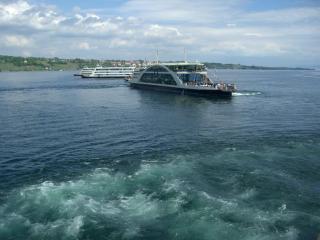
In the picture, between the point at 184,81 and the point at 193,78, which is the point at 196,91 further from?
the point at 184,81

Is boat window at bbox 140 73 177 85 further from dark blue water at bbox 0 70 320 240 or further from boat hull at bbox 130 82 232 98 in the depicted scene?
dark blue water at bbox 0 70 320 240

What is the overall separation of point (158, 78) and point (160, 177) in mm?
120986

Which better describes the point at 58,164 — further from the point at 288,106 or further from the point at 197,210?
the point at 288,106

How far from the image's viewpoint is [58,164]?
177ft

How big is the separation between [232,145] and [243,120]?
25.4m

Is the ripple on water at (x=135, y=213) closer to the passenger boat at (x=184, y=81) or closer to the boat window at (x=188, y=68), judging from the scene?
the passenger boat at (x=184, y=81)

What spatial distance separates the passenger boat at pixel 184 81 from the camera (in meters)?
135

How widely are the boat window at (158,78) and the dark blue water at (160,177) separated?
67226mm

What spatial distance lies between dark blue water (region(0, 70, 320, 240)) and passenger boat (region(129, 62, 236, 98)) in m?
43.6

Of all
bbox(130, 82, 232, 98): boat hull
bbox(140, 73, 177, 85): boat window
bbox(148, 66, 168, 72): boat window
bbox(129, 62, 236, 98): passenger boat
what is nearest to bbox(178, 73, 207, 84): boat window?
bbox(129, 62, 236, 98): passenger boat

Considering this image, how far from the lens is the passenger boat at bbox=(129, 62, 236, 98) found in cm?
13456

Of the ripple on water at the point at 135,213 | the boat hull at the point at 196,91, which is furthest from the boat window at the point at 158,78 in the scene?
the ripple on water at the point at 135,213

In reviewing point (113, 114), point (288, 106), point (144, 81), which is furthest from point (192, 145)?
point (144, 81)

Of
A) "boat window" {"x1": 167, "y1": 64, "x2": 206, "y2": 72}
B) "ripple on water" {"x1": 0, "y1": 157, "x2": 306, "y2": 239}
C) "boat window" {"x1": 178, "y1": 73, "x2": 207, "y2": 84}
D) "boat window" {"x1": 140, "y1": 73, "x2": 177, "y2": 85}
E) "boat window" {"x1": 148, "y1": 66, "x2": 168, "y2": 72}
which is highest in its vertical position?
"boat window" {"x1": 167, "y1": 64, "x2": 206, "y2": 72}
